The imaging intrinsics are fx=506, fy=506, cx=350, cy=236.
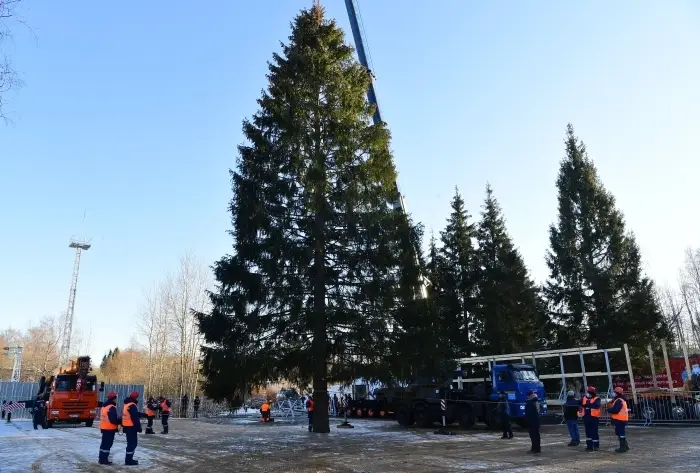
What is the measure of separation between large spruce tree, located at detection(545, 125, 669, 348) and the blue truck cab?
12612 mm

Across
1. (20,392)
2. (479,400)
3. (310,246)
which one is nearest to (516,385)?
(479,400)

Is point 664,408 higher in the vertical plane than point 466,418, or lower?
higher

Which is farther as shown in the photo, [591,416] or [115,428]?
[591,416]

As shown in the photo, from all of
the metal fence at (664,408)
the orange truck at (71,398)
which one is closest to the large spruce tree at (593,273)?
the metal fence at (664,408)

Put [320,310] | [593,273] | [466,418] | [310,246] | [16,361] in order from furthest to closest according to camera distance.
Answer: [16,361]
[593,273]
[466,418]
[310,246]
[320,310]

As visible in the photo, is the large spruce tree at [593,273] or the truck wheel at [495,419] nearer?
the truck wheel at [495,419]

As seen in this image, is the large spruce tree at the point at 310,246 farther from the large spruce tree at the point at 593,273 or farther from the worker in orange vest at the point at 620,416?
the large spruce tree at the point at 593,273

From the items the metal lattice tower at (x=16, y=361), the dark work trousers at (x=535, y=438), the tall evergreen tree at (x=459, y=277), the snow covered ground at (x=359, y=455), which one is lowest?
the snow covered ground at (x=359, y=455)

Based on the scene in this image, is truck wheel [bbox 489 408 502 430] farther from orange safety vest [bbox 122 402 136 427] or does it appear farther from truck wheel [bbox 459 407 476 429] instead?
orange safety vest [bbox 122 402 136 427]

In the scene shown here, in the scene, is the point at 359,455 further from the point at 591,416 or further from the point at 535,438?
the point at 591,416

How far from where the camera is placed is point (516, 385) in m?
20.6

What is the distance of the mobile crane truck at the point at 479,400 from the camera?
20.6 meters

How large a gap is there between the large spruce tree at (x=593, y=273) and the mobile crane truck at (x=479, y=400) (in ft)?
41.7

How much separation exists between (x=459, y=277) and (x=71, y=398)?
24.4 meters
